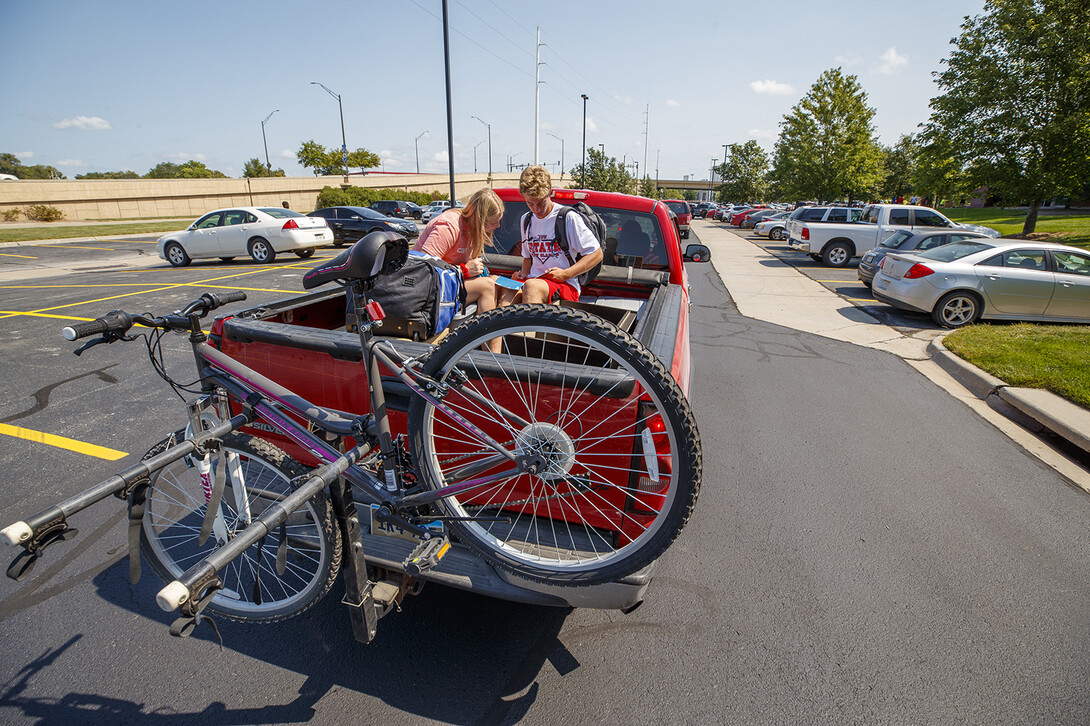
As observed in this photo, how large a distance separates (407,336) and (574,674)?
75.1 inches

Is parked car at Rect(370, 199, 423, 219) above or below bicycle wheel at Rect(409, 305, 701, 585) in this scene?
below

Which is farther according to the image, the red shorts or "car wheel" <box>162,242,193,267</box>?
"car wheel" <box>162,242,193,267</box>

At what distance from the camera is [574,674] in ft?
7.82

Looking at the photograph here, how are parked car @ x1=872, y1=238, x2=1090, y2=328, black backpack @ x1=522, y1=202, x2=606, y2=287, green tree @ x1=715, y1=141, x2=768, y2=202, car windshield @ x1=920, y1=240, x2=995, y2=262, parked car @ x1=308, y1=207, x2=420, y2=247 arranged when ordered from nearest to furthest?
black backpack @ x1=522, y1=202, x2=606, y2=287, parked car @ x1=872, y1=238, x2=1090, y2=328, car windshield @ x1=920, y1=240, x2=995, y2=262, parked car @ x1=308, y1=207, x2=420, y2=247, green tree @ x1=715, y1=141, x2=768, y2=202

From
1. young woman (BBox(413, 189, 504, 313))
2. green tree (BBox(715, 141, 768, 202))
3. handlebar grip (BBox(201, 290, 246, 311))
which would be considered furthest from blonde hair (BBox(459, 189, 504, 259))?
green tree (BBox(715, 141, 768, 202))

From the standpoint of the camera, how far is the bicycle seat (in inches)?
77.2

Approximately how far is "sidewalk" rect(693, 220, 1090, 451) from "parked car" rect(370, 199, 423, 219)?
19978 millimetres

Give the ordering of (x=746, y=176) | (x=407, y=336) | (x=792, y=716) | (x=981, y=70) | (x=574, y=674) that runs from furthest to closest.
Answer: (x=746, y=176), (x=981, y=70), (x=407, y=336), (x=574, y=674), (x=792, y=716)

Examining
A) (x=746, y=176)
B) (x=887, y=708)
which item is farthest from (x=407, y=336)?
(x=746, y=176)

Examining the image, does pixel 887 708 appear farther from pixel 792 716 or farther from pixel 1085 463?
pixel 1085 463

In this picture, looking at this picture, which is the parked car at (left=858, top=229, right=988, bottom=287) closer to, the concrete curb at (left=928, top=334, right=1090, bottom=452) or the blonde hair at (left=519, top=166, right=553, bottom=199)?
the concrete curb at (left=928, top=334, right=1090, bottom=452)

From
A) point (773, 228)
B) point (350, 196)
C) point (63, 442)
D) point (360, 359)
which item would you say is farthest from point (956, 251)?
point (350, 196)


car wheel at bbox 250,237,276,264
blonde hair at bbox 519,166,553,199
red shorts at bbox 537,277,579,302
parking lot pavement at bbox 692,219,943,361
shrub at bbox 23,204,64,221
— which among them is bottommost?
shrub at bbox 23,204,64,221

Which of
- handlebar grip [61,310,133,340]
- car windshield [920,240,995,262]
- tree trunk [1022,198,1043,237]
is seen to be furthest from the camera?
tree trunk [1022,198,1043,237]
